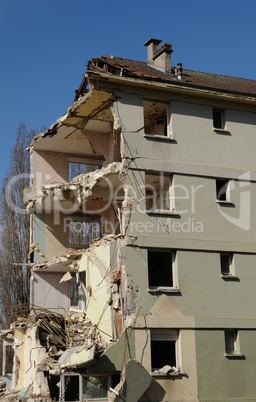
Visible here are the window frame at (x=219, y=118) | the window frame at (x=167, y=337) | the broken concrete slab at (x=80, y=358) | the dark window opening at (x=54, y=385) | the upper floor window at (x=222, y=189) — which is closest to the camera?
the broken concrete slab at (x=80, y=358)

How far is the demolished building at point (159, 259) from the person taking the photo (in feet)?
66.4

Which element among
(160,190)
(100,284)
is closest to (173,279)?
(100,284)

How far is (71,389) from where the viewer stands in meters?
21.3

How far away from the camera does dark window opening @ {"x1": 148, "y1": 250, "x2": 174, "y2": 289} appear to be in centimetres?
2170

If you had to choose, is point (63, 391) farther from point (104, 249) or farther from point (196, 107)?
point (196, 107)

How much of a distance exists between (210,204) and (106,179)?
4388 millimetres

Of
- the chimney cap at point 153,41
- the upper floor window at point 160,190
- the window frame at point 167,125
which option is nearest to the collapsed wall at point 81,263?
the upper floor window at point 160,190

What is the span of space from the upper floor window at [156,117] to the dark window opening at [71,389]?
9971 millimetres

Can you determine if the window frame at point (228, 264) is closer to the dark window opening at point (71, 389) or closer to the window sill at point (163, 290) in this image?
the window sill at point (163, 290)

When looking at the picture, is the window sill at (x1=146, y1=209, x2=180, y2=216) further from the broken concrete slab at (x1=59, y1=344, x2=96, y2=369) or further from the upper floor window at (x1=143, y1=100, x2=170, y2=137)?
the broken concrete slab at (x1=59, y1=344, x2=96, y2=369)

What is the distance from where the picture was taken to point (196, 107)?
2336 centimetres

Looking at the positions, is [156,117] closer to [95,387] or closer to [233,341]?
[233,341]

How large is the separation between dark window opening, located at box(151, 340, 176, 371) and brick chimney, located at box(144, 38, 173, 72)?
12383mm

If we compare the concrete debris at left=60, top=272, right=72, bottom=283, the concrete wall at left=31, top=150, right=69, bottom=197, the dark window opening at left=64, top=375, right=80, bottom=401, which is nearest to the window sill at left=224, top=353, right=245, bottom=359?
the dark window opening at left=64, top=375, right=80, bottom=401
